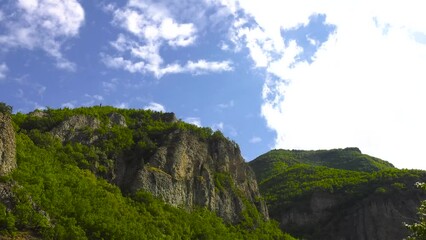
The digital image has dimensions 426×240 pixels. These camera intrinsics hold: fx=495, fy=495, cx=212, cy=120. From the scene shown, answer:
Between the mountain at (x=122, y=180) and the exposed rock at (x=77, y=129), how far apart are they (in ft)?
0.64

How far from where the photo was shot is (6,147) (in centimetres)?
5734

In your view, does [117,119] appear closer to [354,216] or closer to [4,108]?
[4,108]

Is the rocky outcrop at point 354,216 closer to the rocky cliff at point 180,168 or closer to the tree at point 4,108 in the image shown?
the rocky cliff at point 180,168

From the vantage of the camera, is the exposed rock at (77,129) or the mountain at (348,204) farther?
the mountain at (348,204)

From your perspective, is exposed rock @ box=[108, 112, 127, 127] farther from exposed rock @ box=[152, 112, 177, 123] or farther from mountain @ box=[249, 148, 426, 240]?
mountain @ box=[249, 148, 426, 240]

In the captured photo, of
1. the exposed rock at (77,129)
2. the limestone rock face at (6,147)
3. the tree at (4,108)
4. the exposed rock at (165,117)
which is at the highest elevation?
the exposed rock at (165,117)

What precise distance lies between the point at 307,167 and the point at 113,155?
333 feet

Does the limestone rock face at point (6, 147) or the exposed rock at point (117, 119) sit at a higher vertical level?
the exposed rock at point (117, 119)

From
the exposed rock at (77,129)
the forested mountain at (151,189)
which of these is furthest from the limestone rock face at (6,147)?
the exposed rock at (77,129)

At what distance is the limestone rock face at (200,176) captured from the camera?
278 feet

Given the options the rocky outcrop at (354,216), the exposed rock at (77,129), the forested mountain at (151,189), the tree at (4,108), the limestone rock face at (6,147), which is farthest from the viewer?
the rocky outcrop at (354,216)

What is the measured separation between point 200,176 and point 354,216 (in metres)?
61.5

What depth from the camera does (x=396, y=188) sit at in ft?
447

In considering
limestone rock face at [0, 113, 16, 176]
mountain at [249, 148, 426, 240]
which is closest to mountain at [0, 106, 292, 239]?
limestone rock face at [0, 113, 16, 176]
